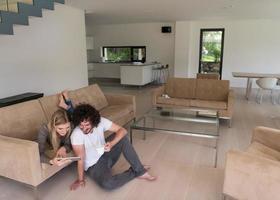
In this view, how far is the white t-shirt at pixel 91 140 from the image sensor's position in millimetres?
2123

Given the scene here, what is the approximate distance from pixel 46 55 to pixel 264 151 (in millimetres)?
4720

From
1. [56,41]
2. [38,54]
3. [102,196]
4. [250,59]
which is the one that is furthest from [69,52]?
[250,59]

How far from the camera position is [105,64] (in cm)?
1009

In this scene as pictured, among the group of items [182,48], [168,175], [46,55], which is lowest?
[168,175]

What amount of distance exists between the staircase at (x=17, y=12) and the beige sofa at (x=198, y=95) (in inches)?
100.0

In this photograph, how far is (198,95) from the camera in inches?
185

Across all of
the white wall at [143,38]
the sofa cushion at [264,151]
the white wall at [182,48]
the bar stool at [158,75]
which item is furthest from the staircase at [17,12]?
the white wall at [182,48]

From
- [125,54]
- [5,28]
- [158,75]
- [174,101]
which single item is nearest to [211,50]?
[158,75]

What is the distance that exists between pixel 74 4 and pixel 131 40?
13.6 feet

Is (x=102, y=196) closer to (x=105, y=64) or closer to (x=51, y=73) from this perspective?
(x=51, y=73)

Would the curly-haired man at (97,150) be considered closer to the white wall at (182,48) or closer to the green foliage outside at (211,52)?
the white wall at (182,48)

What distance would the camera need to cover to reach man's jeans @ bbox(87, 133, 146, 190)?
2203mm

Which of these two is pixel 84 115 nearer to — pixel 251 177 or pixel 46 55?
pixel 251 177

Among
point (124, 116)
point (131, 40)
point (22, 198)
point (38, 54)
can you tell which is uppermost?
point (131, 40)
